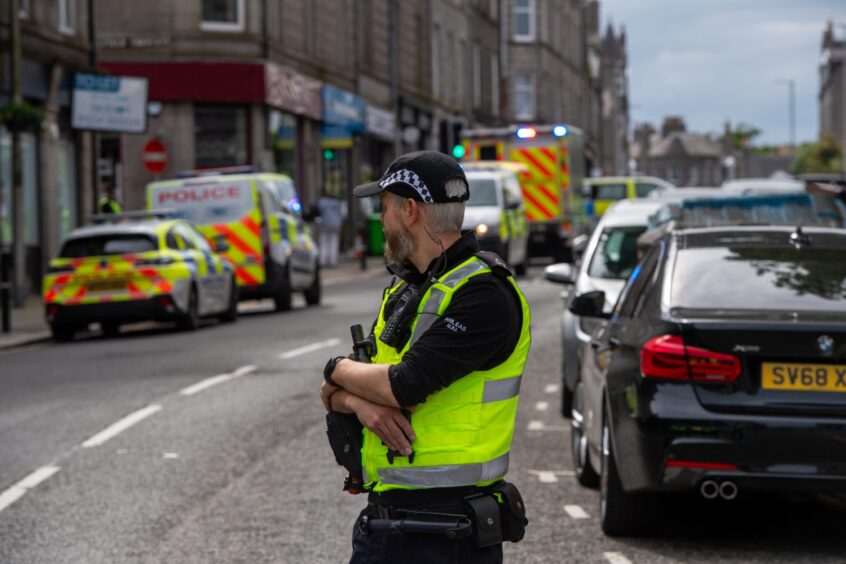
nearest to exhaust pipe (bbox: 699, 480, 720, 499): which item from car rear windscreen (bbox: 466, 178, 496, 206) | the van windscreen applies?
the van windscreen

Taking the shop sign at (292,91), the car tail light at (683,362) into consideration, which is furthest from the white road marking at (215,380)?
the shop sign at (292,91)

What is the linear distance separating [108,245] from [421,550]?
18.0m

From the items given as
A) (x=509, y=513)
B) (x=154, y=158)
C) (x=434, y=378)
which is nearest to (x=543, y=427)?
(x=509, y=513)

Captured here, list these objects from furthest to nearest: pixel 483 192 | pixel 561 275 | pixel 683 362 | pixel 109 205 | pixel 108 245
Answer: pixel 483 192 → pixel 109 205 → pixel 108 245 → pixel 561 275 → pixel 683 362

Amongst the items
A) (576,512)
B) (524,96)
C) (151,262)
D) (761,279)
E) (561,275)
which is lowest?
(576,512)

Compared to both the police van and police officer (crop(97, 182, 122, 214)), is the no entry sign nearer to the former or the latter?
police officer (crop(97, 182, 122, 214))

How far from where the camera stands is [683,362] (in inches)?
285

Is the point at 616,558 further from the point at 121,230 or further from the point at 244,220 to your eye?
the point at 244,220

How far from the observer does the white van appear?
31547mm

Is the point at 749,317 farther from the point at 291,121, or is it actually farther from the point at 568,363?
the point at 291,121

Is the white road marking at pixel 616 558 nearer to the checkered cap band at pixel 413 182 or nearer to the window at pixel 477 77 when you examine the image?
the checkered cap band at pixel 413 182

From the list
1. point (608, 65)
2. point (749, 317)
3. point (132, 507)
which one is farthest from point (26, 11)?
point (608, 65)

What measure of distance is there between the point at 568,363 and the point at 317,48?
35.3m

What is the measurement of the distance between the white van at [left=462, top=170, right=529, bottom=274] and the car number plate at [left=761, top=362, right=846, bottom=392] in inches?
913
